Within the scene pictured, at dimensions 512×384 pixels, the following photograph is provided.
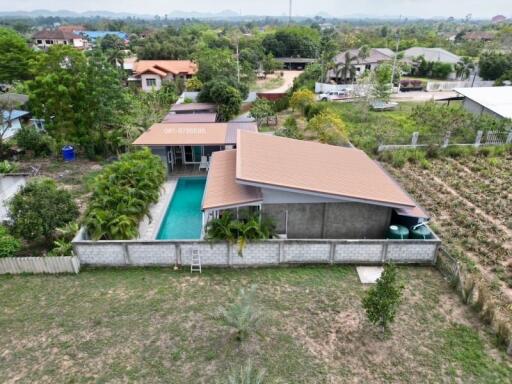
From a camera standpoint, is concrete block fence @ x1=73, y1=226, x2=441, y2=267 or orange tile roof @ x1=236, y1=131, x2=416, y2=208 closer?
concrete block fence @ x1=73, y1=226, x2=441, y2=267

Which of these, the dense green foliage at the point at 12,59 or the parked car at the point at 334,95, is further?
the parked car at the point at 334,95

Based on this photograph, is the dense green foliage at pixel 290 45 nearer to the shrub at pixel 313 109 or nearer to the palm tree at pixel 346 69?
the palm tree at pixel 346 69

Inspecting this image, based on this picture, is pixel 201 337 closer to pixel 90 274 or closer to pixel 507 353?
pixel 90 274

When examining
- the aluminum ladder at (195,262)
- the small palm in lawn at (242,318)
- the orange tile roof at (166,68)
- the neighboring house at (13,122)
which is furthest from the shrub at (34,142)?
the orange tile roof at (166,68)

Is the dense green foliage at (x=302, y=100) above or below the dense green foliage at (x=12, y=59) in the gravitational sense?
below

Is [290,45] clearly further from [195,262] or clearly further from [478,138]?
[195,262]

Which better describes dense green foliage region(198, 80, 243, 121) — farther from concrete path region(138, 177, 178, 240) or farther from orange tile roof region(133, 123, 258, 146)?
concrete path region(138, 177, 178, 240)

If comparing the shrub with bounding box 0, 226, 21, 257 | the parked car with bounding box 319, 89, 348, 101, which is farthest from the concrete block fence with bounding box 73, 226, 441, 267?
the parked car with bounding box 319, 89, 348, 101

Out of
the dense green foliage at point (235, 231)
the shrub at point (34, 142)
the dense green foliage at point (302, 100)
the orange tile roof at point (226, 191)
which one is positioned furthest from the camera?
the dense green foliage at point (302, 100)
